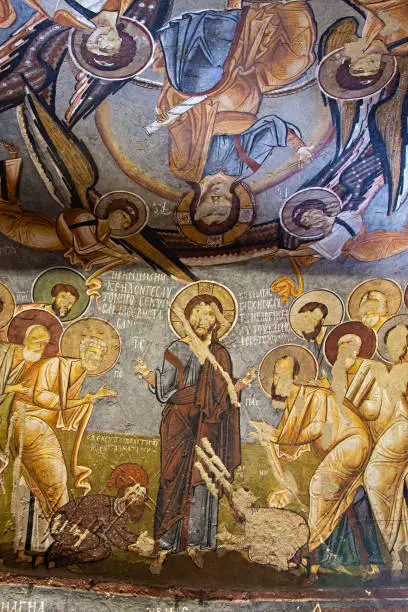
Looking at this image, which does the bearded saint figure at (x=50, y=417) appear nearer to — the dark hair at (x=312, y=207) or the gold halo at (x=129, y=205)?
the gold halo at (x=129, y=205)

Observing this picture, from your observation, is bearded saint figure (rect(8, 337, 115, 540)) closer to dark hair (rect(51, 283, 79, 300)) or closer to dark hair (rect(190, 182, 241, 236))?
dark hair (rect(51, 283, 79, 300))

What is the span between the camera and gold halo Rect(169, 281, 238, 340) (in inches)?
393

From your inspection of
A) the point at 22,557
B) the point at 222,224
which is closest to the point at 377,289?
the point at 222,224

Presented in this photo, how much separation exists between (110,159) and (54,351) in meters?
2.47

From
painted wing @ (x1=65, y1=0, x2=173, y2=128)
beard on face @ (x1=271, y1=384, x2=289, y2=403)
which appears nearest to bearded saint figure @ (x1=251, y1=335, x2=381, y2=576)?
beard on face @ (x1=271, y1=384, x2=289, y2=403)

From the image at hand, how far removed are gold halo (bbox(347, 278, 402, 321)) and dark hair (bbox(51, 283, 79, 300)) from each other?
11.2 ft

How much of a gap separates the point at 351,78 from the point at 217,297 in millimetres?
3102

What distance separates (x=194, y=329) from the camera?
998 cm

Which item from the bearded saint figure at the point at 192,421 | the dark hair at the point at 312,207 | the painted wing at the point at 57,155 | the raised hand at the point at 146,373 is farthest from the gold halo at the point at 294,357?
the painted wing at the point at 57,155

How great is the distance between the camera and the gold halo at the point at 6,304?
31.7 ft

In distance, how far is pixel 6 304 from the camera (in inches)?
380

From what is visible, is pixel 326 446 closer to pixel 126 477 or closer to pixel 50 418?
pixel 126 477

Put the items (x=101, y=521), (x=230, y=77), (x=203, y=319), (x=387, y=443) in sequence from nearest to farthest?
(x=230, y=77), (x=101, y=521), (x=387, y=443), (x=203, y=319)

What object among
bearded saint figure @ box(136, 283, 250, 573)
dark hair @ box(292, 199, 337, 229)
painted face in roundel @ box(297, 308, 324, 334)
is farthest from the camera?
painted face in roundel @ box(297, 308, 324, 334)
